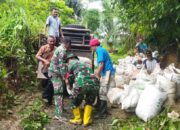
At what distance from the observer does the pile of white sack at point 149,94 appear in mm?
6488

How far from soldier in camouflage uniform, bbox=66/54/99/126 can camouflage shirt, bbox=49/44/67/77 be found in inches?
3.6

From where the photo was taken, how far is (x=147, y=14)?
6816mm

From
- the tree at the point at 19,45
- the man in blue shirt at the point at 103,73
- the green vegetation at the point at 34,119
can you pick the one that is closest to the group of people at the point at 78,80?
the man in blue shirt at the point at 103,73

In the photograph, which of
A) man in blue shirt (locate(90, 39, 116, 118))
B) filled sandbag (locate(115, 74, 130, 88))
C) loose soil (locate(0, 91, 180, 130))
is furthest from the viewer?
filled sandbag (locate(115, 74, 130, 88))

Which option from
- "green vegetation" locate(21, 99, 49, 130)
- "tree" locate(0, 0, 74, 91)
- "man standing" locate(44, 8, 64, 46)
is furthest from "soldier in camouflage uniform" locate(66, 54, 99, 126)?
"man standing" locate(44, 8, 64, 46)

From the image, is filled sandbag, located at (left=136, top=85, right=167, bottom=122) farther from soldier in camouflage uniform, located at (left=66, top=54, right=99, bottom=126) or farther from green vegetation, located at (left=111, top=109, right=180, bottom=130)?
soldier in camouflage uniform, located at (left=66, top=54, right=99, bottom=126)

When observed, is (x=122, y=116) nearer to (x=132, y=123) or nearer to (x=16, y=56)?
(x=132, y=123)

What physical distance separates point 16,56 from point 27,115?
2166 millimetres

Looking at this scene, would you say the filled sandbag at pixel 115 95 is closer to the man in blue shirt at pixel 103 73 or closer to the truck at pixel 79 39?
the man in blue shirt at pixel 103 73

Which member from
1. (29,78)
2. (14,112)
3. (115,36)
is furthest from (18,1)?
(115,36)

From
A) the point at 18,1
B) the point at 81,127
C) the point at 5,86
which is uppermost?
the point at 18,1

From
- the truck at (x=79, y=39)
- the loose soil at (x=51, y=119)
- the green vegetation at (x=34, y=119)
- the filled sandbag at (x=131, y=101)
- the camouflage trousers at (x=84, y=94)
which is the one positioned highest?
the truck at (x=79, y=39)

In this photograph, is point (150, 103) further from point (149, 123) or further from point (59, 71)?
point (59, 71)

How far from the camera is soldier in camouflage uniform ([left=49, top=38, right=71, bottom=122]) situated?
21.6 feet
